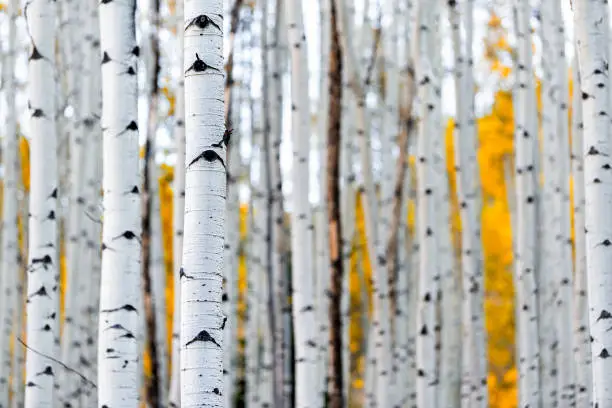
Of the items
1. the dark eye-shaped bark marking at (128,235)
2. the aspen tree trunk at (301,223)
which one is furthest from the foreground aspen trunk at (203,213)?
the aspen tree trunk at (301,223)

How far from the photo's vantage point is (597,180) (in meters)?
3.19

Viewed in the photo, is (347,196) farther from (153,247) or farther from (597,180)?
(597,180)

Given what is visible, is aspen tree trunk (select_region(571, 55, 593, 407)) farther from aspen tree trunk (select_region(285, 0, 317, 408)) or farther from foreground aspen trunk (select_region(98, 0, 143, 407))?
foreground aspen trunk (select_region(98, 0, 143, 407))

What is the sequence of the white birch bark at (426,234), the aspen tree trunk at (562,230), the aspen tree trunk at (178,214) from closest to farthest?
the aspen tree trunk at (178,214)
the white birch bark at (426,234)
the aspen tree trunk at (562,230)

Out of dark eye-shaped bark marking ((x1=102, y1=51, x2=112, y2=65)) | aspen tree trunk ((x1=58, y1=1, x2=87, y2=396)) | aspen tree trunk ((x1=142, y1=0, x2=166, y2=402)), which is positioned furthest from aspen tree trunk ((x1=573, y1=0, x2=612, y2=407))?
aspen tree trunk ((x1=58, y1=1, x2=87, y2=396))

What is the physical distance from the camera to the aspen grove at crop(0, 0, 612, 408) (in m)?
2.72

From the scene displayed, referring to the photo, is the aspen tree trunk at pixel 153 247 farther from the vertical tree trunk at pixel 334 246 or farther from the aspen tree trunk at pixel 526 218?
the aspen tree trunk at pixel 526 218

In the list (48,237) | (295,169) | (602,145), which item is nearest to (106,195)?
(48,237)

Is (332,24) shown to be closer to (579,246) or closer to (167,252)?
(579,246)

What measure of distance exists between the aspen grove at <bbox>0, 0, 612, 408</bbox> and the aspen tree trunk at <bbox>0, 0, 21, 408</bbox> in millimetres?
29

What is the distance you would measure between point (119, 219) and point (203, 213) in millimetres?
445

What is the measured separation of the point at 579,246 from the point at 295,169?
224 cm

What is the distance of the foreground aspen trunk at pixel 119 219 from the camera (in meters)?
2.71

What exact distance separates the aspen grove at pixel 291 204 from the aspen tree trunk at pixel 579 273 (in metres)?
0.02
